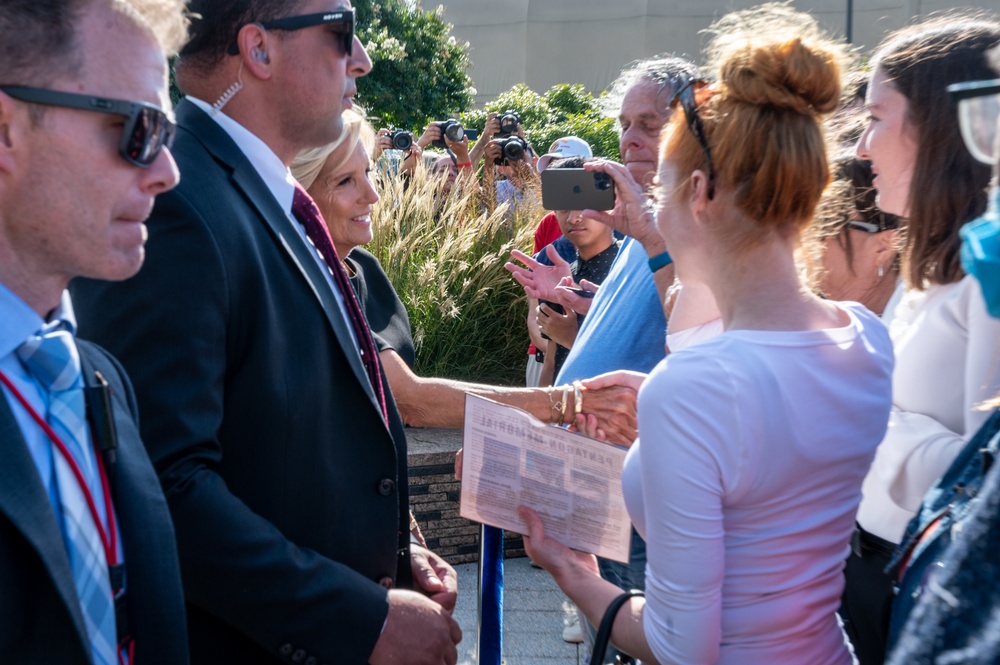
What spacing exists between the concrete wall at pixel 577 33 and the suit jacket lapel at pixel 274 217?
39.2 metres

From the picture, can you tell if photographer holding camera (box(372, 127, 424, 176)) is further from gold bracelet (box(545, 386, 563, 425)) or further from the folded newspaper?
the folded newspaper

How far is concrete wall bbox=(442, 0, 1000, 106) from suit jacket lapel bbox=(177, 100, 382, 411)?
39.2m

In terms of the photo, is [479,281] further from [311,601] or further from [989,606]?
[989,606]

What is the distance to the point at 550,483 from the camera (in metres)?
2.17

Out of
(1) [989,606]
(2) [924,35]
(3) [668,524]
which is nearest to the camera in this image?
(1) [989,606]

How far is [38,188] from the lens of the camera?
1.40 m

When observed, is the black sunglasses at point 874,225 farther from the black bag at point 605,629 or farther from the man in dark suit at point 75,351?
the man in dark suit at point 75,351

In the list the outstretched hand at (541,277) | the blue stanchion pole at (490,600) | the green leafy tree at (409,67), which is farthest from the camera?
the green leafy tree at (409,67)

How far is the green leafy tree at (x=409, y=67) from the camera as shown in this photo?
30594mm

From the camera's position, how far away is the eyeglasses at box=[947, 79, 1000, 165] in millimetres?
1173

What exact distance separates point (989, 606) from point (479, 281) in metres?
5.90

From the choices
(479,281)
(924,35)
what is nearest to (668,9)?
(479,281)

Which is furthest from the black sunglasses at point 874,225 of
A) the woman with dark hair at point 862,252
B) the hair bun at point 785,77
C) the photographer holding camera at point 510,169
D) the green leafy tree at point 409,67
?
the green leafy tree at point 409,67

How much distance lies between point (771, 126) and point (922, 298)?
0.71 metres
